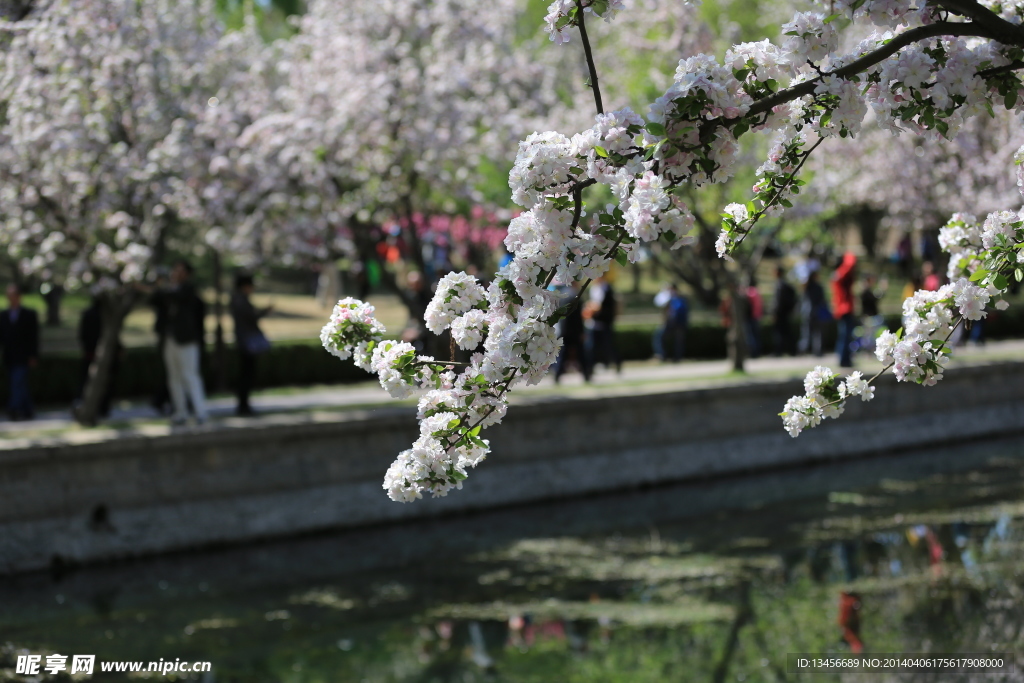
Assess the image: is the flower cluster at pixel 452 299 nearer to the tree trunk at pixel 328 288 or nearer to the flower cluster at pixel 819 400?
the flower cluster at pixel 819 400

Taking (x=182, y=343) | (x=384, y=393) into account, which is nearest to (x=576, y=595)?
(x=182, y=343)

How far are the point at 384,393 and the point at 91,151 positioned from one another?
5300 mm

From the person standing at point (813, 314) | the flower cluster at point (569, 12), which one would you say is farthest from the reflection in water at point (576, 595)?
the person standing at point (813, 314)

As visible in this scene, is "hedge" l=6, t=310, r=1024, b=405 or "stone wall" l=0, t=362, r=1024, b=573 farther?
"hedge" l=6, t=310, r=1024, b=405

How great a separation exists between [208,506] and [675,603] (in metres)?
4.93

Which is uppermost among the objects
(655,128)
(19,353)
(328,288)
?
(328,288)

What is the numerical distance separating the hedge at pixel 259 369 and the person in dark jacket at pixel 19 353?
0.89 meters

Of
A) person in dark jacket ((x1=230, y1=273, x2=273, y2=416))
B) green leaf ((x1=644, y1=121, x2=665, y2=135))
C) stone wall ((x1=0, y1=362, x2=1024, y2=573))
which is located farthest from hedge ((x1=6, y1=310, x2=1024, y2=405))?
green leaf ((x1=644, y1=121, x2=665, y2=135))

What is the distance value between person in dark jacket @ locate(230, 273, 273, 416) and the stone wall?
1.36m

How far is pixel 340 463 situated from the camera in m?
14.2

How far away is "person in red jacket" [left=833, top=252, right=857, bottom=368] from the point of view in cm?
2002

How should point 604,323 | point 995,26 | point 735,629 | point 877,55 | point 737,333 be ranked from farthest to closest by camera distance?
1. point 604,323
2. point 737,333
3. point 735,629
4. point 995,26
5. point 877,55

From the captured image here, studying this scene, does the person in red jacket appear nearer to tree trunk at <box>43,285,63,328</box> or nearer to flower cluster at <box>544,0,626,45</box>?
flower cluster at <box>544,0,626,45</box>

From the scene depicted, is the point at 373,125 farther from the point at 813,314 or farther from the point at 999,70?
the point at 999,70
